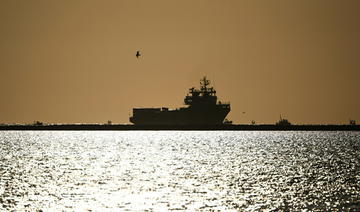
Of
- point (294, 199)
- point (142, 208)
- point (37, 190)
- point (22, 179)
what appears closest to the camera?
point (142, 208)

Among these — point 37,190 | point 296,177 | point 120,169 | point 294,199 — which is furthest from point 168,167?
point 294,199

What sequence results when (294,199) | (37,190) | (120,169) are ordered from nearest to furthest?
(294,199), (37,190), (120,169)

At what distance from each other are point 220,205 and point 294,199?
221 inches

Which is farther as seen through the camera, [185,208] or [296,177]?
[296,177]

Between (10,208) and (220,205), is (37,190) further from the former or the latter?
(220,205)

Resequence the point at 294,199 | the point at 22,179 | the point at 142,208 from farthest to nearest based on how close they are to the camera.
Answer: the point at 22,179, the point at 294,199, the point at 142,208

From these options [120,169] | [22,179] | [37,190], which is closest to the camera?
[37,190]

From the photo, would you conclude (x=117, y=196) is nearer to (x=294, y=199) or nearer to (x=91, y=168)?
(x=294, y=199)

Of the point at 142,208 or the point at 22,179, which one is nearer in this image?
the point at 142,208

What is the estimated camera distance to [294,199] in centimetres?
4650

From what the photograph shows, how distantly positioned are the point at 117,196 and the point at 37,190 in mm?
7283

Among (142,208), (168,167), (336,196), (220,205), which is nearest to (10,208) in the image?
(142,208)

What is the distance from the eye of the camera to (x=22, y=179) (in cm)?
6128

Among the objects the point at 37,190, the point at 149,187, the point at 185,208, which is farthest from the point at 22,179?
the point at 185,208
